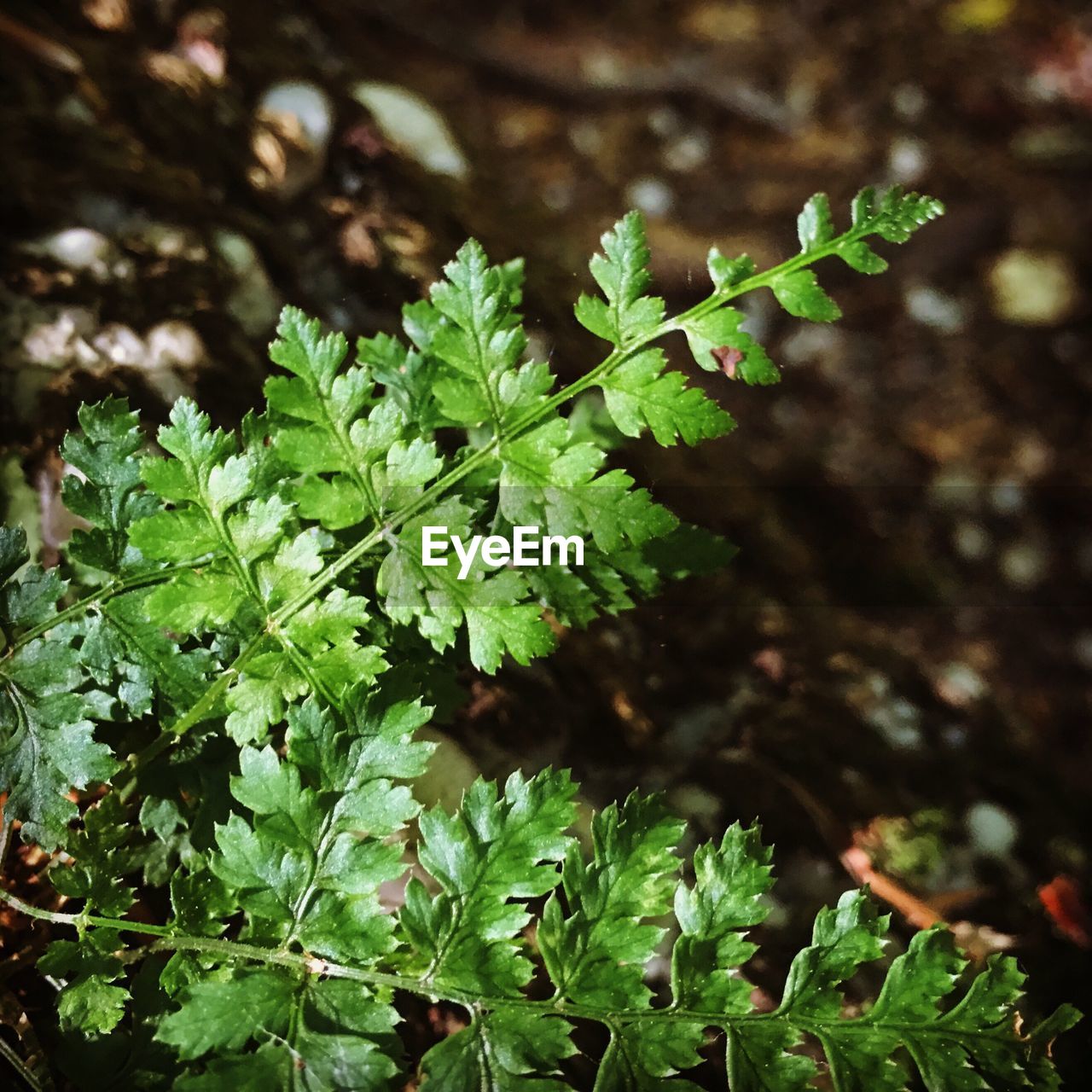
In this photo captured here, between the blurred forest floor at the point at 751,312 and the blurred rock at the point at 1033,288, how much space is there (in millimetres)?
10

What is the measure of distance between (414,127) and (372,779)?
2.10 meters

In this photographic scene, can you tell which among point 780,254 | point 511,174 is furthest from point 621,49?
point 780,254

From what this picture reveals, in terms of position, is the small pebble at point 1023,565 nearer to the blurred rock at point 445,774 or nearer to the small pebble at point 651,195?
the small pebble at point 651,195

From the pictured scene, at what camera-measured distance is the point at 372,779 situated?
1139 millimetres

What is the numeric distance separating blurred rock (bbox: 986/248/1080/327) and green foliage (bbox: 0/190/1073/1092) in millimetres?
1965

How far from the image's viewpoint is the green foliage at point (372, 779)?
1.11 m

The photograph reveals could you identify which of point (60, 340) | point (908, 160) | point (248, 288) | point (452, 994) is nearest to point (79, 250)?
point (60, 340)

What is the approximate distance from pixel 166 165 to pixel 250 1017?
5.97ft

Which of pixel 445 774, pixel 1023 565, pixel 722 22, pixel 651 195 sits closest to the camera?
pixel 445 774

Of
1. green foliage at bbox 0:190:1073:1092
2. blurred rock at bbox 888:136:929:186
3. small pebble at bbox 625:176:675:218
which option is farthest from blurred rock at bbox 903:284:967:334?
green foliage at bbox 0:190:1073:1092

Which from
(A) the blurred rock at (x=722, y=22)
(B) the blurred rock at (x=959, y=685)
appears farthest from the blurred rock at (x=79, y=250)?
(A) the blurred rock at (x=722, y=22)

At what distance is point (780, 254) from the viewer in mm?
2873

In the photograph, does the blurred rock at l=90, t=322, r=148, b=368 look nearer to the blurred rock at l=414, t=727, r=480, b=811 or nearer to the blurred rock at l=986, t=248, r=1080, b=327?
the blurred rock at l=414, t=727, r=480, b=811

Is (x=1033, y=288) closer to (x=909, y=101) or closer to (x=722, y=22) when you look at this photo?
(x=909, y=101)
